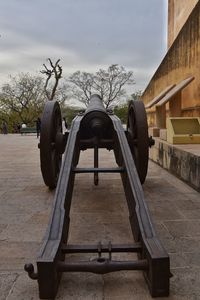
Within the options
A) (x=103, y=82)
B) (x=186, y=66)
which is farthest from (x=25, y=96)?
(x=186, y=66)

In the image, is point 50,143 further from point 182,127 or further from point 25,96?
point 25,96

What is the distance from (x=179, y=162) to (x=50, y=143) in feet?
7.09

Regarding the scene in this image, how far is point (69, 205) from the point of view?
283cm

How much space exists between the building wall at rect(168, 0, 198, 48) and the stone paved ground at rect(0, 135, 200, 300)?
33.4 ft

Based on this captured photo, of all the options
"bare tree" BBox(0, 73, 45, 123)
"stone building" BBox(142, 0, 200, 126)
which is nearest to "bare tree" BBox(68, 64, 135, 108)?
"bare tree" BBox(0, 73, 45, 123)

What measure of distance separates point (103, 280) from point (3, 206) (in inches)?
82.5

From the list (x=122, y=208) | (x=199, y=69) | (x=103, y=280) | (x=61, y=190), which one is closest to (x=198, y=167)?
(x=122, y=208)

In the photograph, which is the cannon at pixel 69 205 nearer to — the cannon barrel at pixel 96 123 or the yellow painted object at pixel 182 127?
the cannon barrel at pixel 96 123

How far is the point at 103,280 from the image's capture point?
220 cm

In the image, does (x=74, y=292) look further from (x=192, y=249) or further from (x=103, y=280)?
(x=192, y=249)

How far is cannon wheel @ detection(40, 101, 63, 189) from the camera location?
14.2ft

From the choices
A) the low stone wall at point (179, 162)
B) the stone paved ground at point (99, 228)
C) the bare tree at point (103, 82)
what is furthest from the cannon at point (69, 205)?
the bare tree at point (103, 82)

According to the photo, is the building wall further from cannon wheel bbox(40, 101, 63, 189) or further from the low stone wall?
cannon wheel bbox(40, 101, 63, 189)

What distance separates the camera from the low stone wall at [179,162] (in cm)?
472
